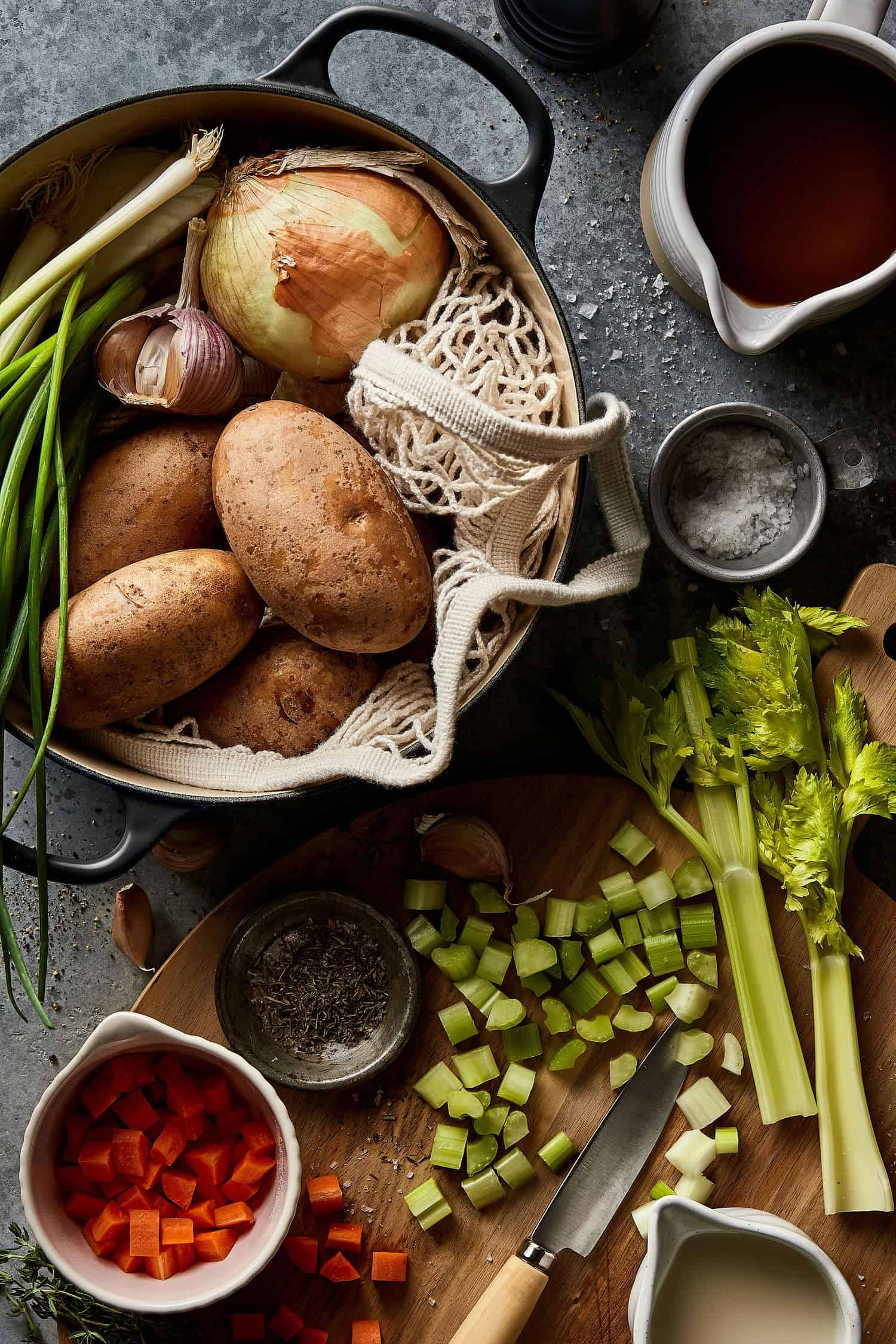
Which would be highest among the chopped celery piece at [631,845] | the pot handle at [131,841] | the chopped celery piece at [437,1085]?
the pot handle at [131,841]

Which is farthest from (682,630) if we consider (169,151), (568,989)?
(169,151)

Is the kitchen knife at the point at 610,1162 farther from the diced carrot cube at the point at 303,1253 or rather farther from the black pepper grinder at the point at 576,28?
the black pepper grinder at the point at 576,28

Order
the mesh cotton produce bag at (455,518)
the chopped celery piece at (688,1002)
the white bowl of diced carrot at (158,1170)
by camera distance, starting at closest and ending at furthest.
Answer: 1. the mesh cotton produce bag at (455,518)
2. the white bowl of diced carrot at (158,1170)
3. the chopped celery piece at (688,1002)

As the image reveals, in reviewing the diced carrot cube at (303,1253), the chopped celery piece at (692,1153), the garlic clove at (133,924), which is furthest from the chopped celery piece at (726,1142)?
the garlic clove at (133,924)

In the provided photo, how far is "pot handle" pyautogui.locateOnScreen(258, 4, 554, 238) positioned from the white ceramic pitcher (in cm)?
14

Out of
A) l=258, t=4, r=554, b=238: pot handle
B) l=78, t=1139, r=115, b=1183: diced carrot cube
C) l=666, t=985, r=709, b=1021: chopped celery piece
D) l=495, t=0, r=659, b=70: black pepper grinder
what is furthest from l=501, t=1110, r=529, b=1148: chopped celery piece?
l=495, t=0, r=659, b=70: black pepper grinder

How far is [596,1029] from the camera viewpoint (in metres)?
1.25

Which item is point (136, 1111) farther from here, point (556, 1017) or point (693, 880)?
point (693, 880)

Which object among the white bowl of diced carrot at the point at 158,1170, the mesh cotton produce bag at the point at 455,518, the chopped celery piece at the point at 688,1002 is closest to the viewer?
the mesh cotton produce bag at the point at 455,518

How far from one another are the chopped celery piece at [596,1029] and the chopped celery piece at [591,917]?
10cm

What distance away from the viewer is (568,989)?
49.8 inches

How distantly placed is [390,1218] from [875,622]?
90 centimetres

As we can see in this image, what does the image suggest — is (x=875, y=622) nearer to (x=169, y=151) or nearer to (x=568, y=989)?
(x=568, y=989)

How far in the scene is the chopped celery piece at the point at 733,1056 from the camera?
125 cm
